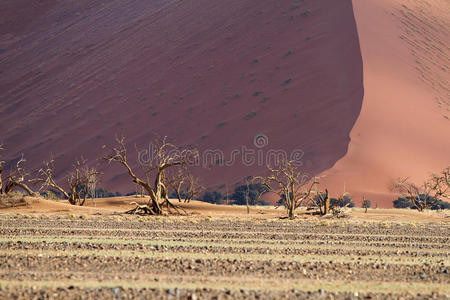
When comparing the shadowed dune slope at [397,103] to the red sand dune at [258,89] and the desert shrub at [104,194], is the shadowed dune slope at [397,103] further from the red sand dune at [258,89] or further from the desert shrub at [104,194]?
the desert shrub at [104,194]

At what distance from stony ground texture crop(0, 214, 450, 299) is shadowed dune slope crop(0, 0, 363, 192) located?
96.8 feet

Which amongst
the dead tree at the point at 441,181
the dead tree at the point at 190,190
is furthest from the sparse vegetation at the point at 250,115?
the dead tree at the point at 441,181

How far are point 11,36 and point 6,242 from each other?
10635 cm

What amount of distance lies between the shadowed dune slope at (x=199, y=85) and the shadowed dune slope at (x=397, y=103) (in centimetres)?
125

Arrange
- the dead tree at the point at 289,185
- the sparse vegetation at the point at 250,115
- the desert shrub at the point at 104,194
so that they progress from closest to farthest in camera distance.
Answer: the dead tree at the point at 289,185 → the desert shrub at the point at 104,194 → the sparse vegetation at the point at 250,115

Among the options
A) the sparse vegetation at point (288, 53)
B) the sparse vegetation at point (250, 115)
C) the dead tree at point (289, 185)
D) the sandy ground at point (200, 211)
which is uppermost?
the sparse vegetation at point (288, 53)

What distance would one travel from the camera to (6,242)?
48.0ft

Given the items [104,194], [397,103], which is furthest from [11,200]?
[397,103]

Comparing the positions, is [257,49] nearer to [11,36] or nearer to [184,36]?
[184,36]

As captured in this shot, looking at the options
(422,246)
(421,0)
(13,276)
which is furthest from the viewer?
(421,0)

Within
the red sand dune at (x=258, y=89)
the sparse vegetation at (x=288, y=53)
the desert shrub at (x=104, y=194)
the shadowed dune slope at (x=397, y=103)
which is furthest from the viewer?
the sparse vegetation at (x=288, y=53)

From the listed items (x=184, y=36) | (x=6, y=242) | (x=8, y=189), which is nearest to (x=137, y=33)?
(x=184, y=36)

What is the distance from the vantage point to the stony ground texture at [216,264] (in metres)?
8.59

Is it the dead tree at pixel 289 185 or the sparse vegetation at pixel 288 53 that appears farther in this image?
the sparse vegetation at pixel 288 53
